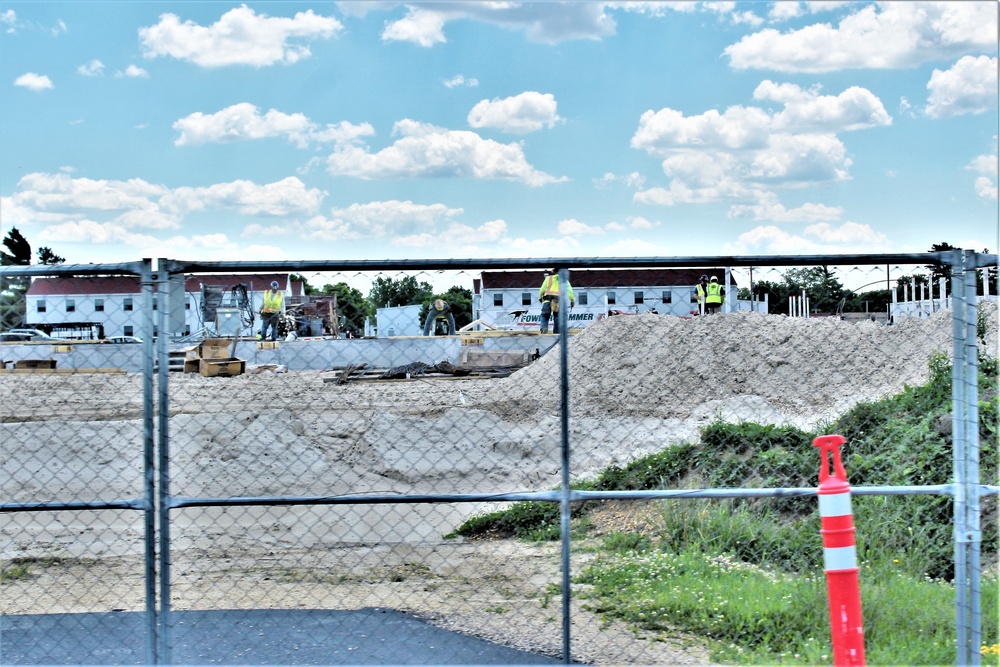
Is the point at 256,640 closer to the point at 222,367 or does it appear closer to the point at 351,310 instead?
the point at 351,310

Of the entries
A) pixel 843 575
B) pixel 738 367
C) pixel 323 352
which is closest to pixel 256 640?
pixel 323 352

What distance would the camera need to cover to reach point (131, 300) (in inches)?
159

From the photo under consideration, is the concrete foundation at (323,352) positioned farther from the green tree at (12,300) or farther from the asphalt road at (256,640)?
the asphalt road at (256,640)

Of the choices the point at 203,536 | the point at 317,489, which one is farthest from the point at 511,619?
the point at 317,489

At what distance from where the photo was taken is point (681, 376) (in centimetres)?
1512

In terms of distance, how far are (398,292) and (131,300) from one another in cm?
119

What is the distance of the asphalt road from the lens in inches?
189

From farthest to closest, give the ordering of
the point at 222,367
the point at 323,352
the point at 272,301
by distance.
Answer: the point at 222,367
the point at 272,301
the point at 323,352

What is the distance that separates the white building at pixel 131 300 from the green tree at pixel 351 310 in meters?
0.44

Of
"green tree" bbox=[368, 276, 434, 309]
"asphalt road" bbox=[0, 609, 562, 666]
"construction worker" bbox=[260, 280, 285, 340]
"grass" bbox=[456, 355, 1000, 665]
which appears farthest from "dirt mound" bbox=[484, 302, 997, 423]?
"green tree" bbox=[368, 276, 434, 309]

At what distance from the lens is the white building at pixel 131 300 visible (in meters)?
4.16

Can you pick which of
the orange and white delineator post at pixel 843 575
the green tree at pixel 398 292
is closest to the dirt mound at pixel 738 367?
the green tree at pixel 398 292

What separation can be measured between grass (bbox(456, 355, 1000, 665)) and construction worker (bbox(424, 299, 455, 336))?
211 cm

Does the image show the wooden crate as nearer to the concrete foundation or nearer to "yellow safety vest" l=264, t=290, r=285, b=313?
the concrete foundation
